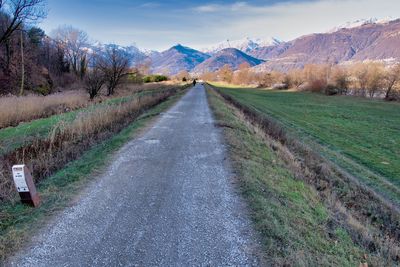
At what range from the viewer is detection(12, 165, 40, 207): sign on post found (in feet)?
12.9

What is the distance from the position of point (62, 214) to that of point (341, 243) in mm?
4196

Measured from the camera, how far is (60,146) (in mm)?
8422

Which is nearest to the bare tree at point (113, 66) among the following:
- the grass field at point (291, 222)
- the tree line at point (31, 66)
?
the tree line at point (31, 66)

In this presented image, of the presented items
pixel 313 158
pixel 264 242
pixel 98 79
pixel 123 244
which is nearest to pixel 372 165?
pixel 313 158

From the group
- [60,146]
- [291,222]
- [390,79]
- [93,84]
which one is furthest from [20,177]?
[390,79]

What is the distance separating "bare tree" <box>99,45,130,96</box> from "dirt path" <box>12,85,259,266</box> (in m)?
26.9

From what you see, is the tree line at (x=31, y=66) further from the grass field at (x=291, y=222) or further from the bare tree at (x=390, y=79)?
the bare tree at (x=390, y=79)

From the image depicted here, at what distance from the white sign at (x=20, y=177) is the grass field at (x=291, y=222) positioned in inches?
140

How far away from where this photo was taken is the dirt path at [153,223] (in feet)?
10.2

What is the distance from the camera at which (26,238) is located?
3361 mm

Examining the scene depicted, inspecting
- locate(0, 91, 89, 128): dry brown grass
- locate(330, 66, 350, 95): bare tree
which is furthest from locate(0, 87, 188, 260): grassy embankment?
locate(330, 66, 350, 95): bare tree

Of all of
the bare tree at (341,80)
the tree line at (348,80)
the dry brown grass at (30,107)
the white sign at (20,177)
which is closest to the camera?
the white sign at (20,177)

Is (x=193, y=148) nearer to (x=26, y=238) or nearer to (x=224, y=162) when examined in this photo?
(x=224, y=162)

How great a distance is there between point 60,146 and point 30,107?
1080cm
